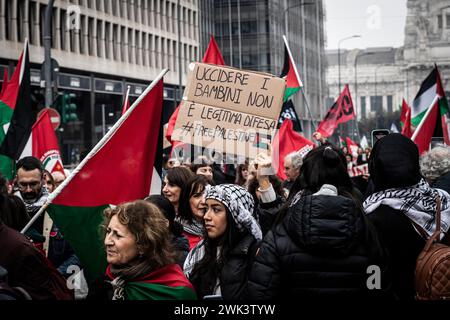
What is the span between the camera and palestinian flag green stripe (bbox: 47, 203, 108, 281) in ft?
15.5

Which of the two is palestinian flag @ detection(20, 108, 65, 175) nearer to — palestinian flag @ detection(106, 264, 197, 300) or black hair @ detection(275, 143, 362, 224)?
black hair @ detection(275, 143, 362, 224)

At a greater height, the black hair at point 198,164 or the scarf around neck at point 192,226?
the black hair at point 198,164

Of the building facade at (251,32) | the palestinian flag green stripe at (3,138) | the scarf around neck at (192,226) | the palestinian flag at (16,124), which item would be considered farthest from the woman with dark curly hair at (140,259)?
the building facade at (251,32)

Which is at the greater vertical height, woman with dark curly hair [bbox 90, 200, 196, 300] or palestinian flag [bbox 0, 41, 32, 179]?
palestinian flag [bbox 0, 41, 32, 179]

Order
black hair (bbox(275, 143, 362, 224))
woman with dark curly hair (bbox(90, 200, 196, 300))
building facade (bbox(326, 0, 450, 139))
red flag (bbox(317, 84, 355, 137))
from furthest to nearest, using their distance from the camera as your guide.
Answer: building facade (bbox(326, 0, 450, 139))
red flag (bbox(317, 84, 355, 137))
black hair (bbox(275, 143, 362, 224))
woman with dark curly hair (bbox(90, 200, 196, 300))

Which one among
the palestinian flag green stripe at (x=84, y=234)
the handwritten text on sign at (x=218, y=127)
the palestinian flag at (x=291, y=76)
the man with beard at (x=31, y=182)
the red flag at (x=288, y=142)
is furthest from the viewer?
the palestinian flag at (x=291, y=76)

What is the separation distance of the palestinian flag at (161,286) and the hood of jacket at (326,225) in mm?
568

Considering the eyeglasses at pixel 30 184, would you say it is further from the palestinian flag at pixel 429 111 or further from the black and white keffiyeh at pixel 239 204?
the palestinian flag at pixel 429 111

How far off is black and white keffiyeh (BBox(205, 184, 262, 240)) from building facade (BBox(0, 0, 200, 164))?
1235 inches

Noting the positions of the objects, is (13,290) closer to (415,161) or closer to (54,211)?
(54,211)

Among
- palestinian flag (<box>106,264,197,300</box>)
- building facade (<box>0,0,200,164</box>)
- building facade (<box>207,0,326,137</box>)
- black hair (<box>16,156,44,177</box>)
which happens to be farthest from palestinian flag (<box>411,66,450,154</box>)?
building facade (<box>207,0,326,137</box>)

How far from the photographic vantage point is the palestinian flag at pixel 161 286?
4.01 meters

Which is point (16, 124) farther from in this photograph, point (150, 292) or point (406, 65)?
point (406, 65)

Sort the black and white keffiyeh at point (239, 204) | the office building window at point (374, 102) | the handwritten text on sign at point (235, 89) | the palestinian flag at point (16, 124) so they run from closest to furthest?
the black and white keffiyeh at point (239, 204) → the handwritten text on sign at point (235, 89) → the palestinian flag at point (16, 124) → the office building window at point (374, 102)
